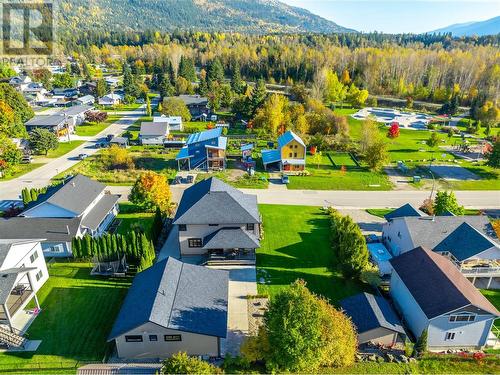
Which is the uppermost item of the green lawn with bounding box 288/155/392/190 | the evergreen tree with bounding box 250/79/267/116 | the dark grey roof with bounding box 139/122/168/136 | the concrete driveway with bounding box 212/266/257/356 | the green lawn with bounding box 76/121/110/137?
the evergreen tree with bounding box 250/79/267/116

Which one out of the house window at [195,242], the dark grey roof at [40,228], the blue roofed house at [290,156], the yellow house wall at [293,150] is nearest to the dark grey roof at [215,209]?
the house window at [195,242]

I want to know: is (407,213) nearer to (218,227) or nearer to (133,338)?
(218,227)

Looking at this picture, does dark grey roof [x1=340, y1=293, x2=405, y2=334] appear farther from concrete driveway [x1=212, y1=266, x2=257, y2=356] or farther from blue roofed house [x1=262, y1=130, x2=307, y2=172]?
blue roofed house [x1=262, y1=130, x2=307, y2=172]

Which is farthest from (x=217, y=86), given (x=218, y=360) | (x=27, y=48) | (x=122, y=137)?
(x=27, y=48)

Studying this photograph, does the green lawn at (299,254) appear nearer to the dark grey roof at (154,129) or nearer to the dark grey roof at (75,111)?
the dark grey roof at (154,129)

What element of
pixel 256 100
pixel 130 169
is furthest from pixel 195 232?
A: pixel 256 100

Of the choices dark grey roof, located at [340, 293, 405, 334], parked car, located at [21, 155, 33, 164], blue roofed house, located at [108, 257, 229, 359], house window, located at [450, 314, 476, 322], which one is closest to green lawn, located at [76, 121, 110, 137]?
parked car, located at [21, 155, 33, 164]
